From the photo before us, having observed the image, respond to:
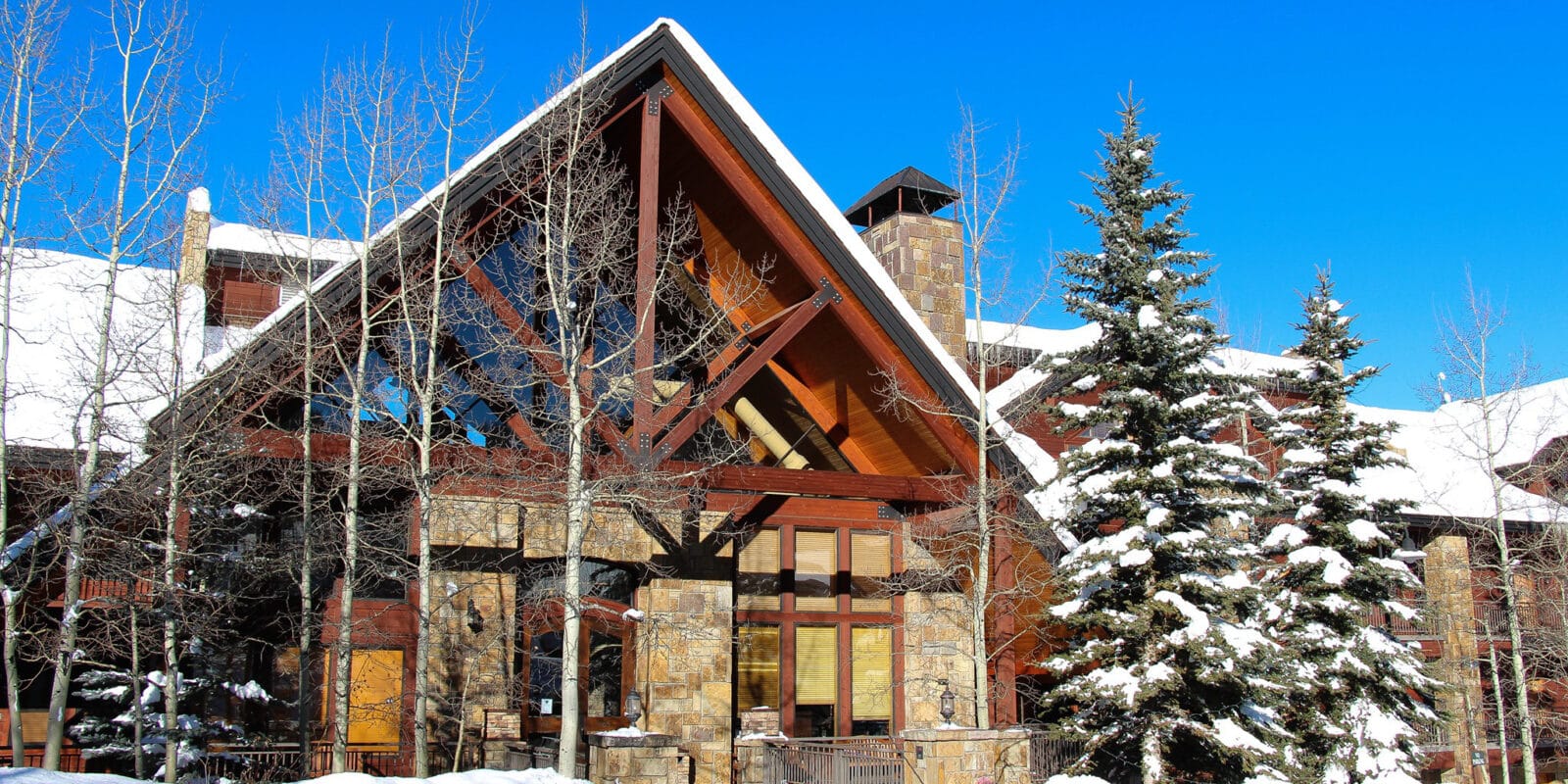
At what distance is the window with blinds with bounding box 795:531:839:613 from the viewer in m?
19.4

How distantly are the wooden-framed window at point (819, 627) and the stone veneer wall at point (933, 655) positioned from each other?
0.99 ft

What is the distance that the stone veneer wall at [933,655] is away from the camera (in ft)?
62.0

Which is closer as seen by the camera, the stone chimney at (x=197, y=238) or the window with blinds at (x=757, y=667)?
the window with blinds at (x=757, y=667)

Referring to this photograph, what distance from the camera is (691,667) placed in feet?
55.2

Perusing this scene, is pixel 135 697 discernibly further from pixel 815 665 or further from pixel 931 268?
pixel 931 268

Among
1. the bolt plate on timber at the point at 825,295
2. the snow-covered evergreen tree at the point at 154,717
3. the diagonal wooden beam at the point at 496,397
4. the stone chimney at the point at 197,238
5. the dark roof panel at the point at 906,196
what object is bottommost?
the snow-covered evergreen tree at the point at 154,717

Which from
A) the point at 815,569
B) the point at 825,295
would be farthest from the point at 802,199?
the point at 815,569

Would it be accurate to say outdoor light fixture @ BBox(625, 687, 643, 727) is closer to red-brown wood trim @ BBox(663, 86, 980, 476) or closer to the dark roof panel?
red-brown wood trim @ BBox(663, 86, 980, 476)

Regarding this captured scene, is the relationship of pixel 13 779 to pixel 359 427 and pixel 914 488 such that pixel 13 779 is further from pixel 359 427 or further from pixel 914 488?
pixel 914 488

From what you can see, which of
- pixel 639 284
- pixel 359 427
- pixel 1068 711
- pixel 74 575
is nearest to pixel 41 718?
pixel 74 575

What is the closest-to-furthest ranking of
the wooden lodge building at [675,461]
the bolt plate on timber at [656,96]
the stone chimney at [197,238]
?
1. the wooden lodge building at [675,461]
2. the bolt plate on timber at [656,96]
3. the stone chimney at [197,238]

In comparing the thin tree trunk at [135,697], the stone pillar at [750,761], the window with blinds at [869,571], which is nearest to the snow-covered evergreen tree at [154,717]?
the thin tree trunk at [135,697]

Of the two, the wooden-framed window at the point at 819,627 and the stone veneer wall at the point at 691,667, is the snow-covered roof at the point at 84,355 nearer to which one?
the stone veneer wall at the point at 691,667

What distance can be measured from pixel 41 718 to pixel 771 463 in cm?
1128
